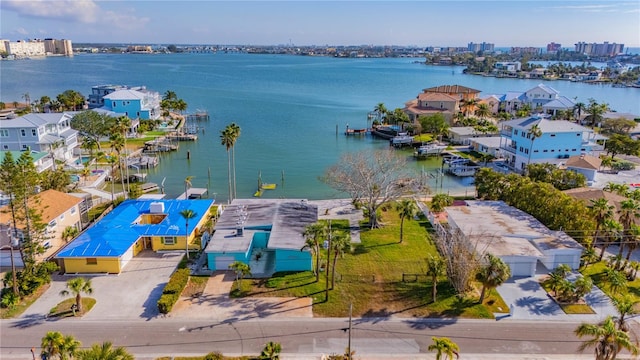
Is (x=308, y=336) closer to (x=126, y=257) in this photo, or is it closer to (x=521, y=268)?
(x=126, y=257)

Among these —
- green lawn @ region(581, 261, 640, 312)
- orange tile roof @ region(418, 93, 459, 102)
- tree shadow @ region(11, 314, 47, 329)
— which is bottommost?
tree shadow @ region(11, 314, 47, 329)

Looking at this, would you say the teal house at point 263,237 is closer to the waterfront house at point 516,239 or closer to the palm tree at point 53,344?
the waterfront house at point 516,239

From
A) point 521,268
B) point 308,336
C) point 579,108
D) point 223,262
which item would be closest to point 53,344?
point 308,336

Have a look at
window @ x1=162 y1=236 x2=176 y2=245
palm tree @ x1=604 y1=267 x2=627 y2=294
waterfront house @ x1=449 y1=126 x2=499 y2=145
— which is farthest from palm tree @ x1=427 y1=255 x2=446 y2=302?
waterfront house @ x1=449 y1=126 x2=499 y2=145

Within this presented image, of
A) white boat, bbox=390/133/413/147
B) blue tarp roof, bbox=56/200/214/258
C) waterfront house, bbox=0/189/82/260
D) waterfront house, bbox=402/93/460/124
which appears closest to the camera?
blue tarp roof, bbox=56/200/214/258

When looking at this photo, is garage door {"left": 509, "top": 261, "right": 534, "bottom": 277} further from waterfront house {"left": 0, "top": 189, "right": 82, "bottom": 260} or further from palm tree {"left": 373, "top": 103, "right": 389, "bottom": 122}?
palm tree {"left": 373, "top": 103, "right": 389, "bottom": 122}

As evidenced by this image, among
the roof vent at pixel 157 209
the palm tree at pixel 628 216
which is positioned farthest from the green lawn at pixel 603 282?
the roof vent at pixel 157 209

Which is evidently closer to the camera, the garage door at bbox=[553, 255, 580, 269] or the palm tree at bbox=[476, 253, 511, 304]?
the palm tree at bbox=[476, 253, 511, 304]
